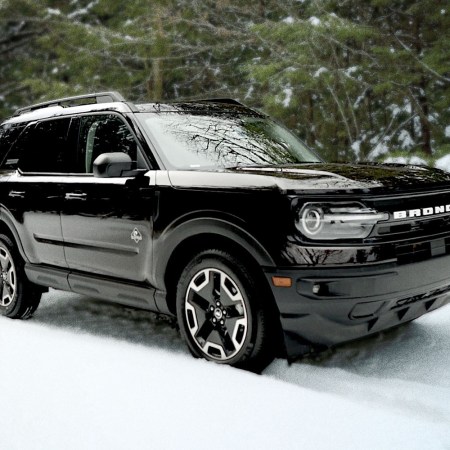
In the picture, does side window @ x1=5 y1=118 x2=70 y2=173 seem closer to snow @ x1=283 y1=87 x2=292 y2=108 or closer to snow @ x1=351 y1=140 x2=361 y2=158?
snow @ x1=283 y1=87 x2=292 y2=108

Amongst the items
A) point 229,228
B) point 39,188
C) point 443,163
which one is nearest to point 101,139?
point 39,188

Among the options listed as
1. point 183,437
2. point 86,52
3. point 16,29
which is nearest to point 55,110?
point 183,437

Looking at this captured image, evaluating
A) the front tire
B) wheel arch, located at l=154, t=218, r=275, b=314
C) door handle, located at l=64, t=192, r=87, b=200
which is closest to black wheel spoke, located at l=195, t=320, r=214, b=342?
the front tire

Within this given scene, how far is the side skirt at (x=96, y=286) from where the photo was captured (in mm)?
4430

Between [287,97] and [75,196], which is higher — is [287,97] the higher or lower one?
the lower one

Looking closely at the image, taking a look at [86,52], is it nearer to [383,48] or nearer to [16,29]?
[383,48]

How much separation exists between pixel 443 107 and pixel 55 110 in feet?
30.1

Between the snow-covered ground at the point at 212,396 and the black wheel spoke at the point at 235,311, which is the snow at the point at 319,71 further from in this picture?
the black wheel spoke at the point at 235,311

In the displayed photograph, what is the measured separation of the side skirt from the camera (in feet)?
14.5

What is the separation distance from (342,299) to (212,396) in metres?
0.87

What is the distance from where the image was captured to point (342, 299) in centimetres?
348

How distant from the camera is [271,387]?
11.5 feet

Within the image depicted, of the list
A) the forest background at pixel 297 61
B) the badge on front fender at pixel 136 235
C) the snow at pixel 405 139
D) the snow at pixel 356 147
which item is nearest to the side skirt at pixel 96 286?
the badge on front fender at pixel 136 235

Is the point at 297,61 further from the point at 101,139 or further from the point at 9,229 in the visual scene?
the point at 101,139
